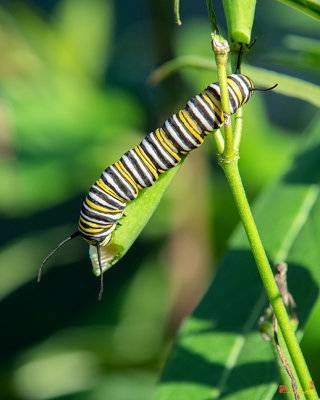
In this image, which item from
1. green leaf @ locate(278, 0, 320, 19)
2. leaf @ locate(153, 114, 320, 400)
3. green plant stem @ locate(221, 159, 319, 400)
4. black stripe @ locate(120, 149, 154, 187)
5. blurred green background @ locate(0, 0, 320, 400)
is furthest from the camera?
blurred green background @ locate(0, 0, 320, 400)

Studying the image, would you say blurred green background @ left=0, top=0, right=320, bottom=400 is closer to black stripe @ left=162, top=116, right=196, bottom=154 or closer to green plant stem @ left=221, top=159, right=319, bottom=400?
black stripe @ left=162, top=116, right=196, bottom=154

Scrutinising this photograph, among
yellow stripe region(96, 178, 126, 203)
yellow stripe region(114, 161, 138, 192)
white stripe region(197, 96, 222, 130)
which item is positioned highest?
white stripe region(197, 96, 222, 130)

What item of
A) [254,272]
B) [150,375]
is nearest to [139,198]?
[254,272]

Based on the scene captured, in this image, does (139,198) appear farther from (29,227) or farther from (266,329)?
(29,227)

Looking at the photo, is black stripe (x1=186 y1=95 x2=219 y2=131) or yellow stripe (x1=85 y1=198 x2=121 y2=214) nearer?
black stripe (x1=186 y1=95 x2=219 y2=131)

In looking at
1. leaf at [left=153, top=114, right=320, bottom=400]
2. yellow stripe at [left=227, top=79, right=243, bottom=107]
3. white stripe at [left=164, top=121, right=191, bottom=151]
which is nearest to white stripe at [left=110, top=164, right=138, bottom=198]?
white stripe at [left=164, top=121, right=191, bottom=151]

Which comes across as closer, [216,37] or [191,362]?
[216,37]
